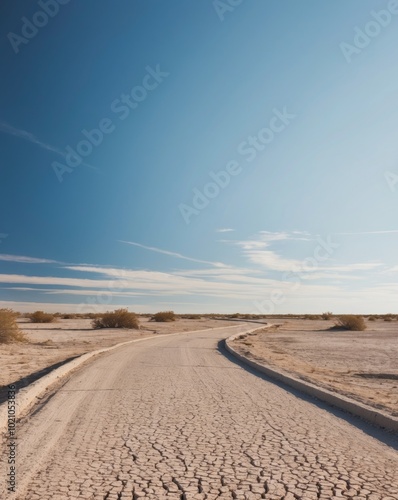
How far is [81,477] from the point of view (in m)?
4.47

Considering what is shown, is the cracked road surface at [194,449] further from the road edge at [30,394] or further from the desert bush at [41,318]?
the desert bush at [41,318]

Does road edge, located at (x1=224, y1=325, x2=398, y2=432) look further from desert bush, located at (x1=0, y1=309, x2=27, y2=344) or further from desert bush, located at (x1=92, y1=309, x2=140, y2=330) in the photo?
desert bush, located at (x1=92, y1=309, x2=140, y2=330)

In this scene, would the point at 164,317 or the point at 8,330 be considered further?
the point at 164,317

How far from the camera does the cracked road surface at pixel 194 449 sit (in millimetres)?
4211

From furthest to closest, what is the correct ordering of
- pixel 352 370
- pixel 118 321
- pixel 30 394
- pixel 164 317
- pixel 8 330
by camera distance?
1. pixel 164 317
2. pixel 118 321
3. pixel 8 330
4. pixel 352 370
5. pixel 30 394

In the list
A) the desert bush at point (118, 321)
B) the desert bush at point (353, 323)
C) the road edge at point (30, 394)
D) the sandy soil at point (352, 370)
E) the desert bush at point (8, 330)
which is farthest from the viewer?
the desert bush at point (353, 323)

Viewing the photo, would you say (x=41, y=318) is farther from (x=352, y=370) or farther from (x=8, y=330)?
(x=352, y=370)

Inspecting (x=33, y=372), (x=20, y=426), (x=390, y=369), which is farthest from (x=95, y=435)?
(x=390, y=369)

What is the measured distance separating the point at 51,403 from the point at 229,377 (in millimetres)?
5005

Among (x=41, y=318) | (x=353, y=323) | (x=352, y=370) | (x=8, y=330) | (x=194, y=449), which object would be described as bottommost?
(x=194, y=449)

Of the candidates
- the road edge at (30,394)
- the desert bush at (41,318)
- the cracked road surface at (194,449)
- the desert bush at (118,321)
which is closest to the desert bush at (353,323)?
the desert bush at (118,321)

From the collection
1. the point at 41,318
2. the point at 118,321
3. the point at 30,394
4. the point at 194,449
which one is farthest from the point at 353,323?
the point at 194,449

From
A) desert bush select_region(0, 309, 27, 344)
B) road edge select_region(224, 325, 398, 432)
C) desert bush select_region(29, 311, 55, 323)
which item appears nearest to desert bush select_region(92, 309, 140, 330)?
desert bush select_region(29, 311, 55, 323)

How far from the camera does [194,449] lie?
5.46 m
